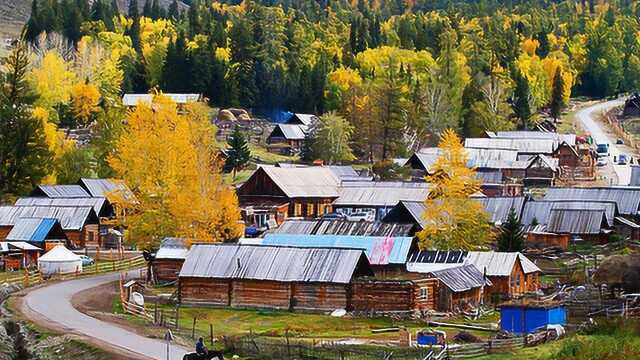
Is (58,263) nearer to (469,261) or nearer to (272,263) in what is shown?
(272,263)

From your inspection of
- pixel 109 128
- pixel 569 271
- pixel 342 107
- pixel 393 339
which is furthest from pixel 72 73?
pixel 393 339

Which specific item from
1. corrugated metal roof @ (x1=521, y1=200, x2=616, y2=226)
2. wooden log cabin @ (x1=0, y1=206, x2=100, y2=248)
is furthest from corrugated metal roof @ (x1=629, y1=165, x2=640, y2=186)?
wooden log cabin @ (x1=0, y1=206, x2=100, y2=248)

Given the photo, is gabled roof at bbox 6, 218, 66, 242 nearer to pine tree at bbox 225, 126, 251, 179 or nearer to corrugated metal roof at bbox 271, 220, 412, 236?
corrugated metal roof at bbox 271, 220, 412, 236

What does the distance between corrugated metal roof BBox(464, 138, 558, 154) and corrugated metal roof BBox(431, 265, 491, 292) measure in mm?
56375

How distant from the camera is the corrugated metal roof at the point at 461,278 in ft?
176

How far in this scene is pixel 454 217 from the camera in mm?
64125

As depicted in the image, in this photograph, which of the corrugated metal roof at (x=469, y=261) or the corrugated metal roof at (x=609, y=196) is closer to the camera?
the corrugated metal roof at (x=469, y=261)

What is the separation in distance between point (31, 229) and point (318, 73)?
7398cm

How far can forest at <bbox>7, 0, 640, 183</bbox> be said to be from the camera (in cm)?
12075

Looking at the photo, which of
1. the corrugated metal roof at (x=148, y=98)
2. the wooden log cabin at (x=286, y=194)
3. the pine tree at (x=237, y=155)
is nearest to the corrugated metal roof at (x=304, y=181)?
the wooden log cabin at (x=286, y=194)

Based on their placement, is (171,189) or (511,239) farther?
(171,189)

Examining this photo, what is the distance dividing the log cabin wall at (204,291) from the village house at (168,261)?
566 cm

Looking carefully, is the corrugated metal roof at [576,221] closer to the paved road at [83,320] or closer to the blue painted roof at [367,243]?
the blue painted roof at [367,243]

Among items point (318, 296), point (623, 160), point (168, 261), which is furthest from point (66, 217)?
point (623, 160)
